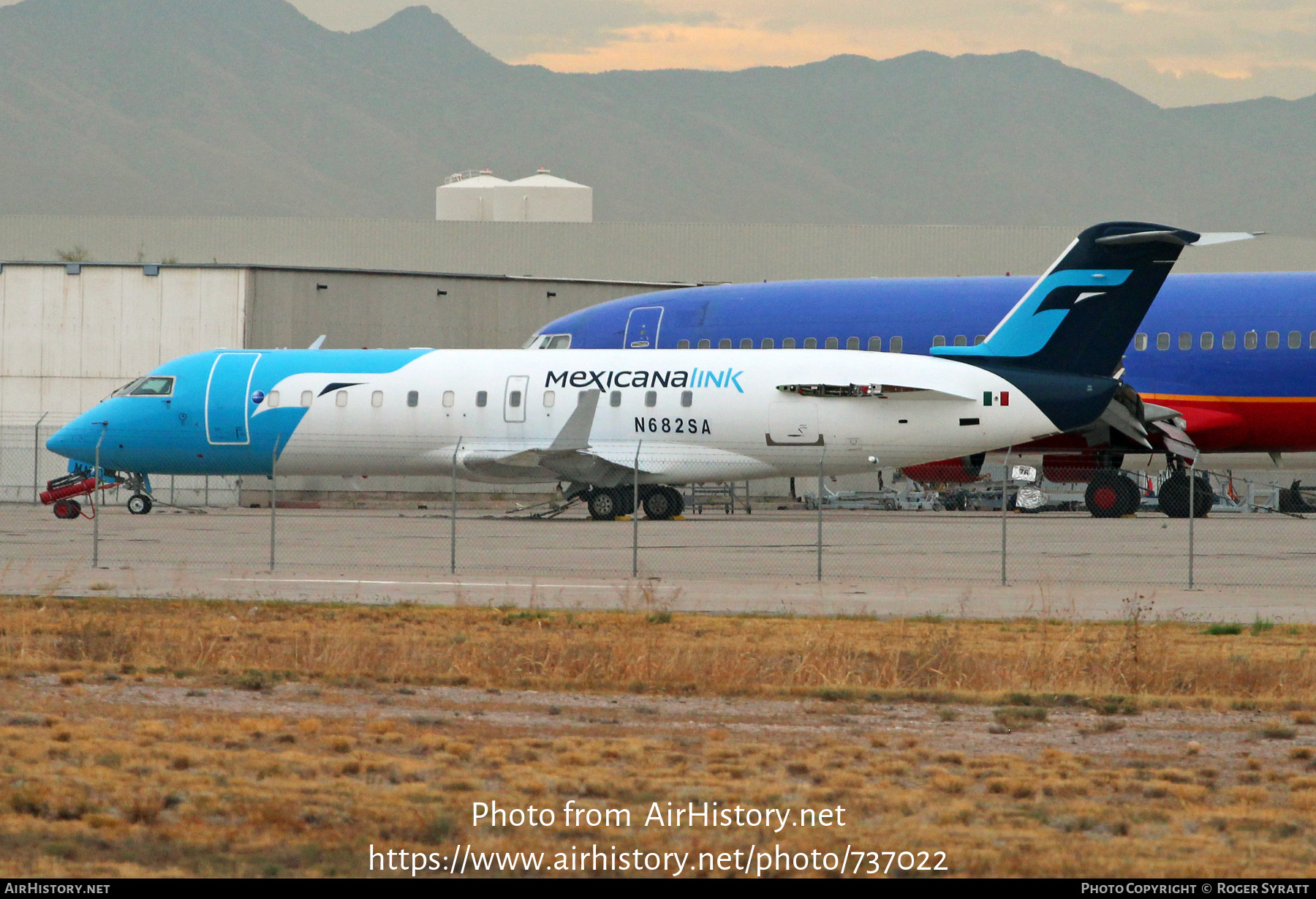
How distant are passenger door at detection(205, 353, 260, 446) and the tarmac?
7.02ft

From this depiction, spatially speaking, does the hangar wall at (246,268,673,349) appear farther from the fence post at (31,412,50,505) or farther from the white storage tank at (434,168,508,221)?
the white storage tank at (434,168,508,221)

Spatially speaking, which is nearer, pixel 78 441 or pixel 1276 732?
pixel 1276 732

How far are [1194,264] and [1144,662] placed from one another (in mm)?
55684

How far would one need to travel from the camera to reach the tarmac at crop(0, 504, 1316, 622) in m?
16.8

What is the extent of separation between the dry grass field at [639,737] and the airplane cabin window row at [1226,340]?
1804 centimetres

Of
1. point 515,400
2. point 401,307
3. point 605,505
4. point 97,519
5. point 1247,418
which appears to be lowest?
point 97,519

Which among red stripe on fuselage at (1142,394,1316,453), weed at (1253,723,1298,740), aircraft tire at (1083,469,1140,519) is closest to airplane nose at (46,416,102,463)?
aircraft tire at (1083,469,1140,519)

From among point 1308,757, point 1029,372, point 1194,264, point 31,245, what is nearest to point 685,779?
point 1308,757

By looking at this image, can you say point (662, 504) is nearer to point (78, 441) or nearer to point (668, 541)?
point (668, 541)

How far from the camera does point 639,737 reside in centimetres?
959

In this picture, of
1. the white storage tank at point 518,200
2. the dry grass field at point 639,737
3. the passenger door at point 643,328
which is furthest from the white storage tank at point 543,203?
the dry grass field at point 639,737

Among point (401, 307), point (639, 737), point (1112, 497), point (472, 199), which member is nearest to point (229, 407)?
point (401, 307)

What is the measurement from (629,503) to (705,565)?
32.3 feet

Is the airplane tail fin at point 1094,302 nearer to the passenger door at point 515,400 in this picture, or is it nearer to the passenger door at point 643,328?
the passenger door at point 643,328
